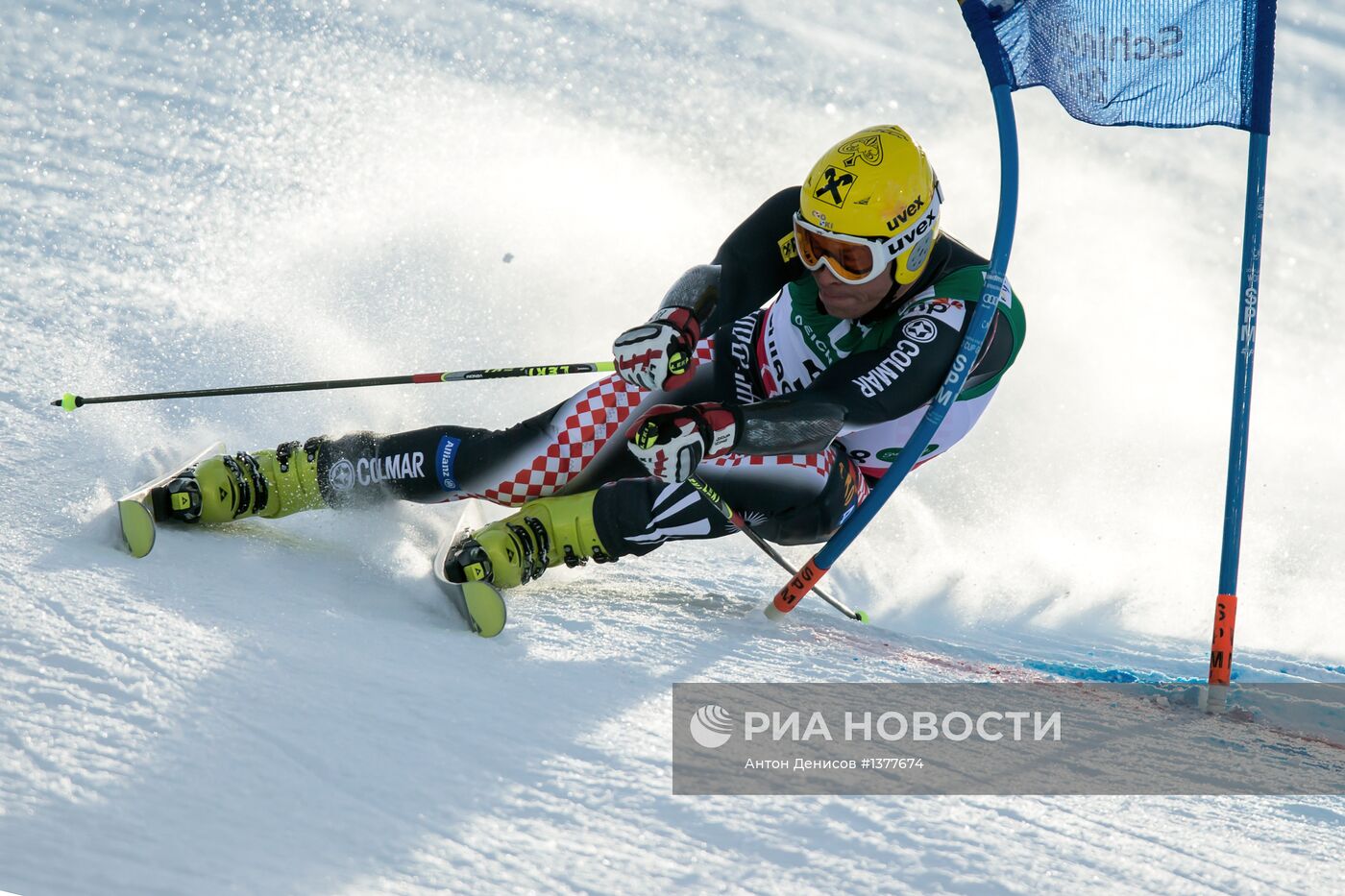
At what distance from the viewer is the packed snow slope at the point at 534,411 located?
1.75 m

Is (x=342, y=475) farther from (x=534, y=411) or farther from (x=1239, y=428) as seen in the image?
(x=1239, y=428)

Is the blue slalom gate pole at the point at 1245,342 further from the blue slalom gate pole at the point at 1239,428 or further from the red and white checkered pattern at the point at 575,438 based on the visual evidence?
the red and white checkered pattern at the point at 575,438

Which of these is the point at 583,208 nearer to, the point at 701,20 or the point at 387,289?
the point at 387,289

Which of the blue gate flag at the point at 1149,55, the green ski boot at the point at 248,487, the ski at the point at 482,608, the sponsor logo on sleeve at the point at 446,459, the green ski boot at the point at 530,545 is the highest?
the blue gate flag at the point at 1149,55

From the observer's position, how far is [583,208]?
7086mm

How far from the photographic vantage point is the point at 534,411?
4.98 m

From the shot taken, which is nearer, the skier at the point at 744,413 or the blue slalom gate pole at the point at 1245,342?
the skier at the point at 744,413

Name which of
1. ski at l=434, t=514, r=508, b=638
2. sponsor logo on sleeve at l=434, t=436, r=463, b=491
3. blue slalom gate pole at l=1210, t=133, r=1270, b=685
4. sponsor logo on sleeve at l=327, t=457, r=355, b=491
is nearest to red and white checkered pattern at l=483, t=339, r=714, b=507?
sponsor logo on sleeve at l=434, t=436, r=463, b=491

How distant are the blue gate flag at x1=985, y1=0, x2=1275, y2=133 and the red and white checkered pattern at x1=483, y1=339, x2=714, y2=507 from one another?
1.39m

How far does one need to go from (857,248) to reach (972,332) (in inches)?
14.3

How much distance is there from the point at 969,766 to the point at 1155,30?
2.16m

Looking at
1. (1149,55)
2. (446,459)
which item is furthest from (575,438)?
(1149,55)

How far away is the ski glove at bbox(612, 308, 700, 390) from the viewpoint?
294cm

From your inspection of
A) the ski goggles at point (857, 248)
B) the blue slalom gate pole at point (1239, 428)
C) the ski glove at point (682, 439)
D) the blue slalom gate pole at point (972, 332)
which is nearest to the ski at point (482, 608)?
the ski glove at point (682, 439)
